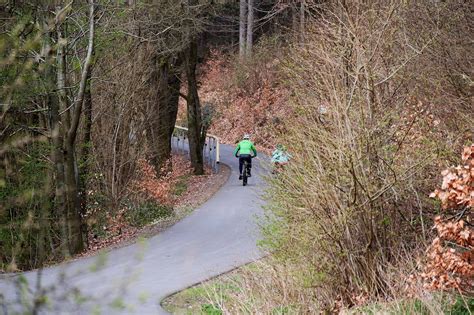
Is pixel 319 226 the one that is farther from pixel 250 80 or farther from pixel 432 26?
pixel 250 80

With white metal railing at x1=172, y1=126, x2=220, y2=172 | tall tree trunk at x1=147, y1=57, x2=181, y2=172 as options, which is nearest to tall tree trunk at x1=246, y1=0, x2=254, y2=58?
white metal railing at x1=172, y1=126, x2=220, y2=172

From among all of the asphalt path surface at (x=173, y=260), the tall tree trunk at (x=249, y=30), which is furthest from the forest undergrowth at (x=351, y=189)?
the tall tree trunk at (x=249, y=30)

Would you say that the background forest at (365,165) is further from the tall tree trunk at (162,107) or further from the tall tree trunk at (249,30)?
the tall tree trunk at (249,30)

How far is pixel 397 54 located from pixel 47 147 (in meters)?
9.51

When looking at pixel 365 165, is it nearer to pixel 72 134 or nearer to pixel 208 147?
pixel 72 134

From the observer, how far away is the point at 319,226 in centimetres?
848

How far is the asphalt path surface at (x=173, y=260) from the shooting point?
2.62 metres

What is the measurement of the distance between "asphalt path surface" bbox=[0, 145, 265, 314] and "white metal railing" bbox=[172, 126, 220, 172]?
852cm

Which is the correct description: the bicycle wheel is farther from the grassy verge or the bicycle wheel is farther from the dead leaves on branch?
the dead leaves on branch

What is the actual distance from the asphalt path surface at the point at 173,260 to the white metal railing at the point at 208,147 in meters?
8.52

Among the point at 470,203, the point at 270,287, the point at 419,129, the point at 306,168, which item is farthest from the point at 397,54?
the point at 470,203

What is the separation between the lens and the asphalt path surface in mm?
2615

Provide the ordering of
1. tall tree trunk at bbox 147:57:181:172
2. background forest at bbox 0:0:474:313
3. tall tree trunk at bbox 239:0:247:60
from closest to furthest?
background forest at bbox 0:0:474:313
tall tree trunk at bbox 147:57:181:172
tall tree trunk at bbox 239:0:247:60

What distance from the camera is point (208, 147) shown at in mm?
34312
